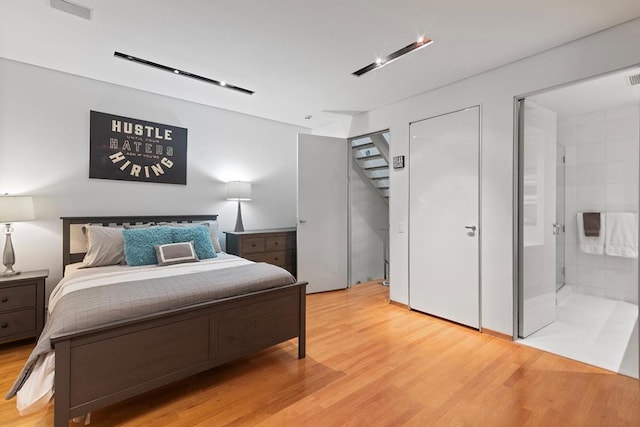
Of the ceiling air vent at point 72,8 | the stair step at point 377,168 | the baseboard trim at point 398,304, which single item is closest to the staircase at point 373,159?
the stair step at point 377,168

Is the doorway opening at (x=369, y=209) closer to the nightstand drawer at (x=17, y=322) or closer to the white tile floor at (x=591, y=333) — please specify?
the white tile floor at (x=591, y=333)

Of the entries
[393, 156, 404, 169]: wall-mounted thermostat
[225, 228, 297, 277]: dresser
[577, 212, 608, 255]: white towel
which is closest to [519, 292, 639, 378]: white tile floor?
[577, 212, 608, 255]: white towel

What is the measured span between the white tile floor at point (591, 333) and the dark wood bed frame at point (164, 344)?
2.27m

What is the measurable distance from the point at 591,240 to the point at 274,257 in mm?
4099

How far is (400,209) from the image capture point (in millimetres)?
3744

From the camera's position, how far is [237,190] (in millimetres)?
4055

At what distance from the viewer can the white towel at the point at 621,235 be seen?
3557mm

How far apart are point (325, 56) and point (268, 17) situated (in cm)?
68

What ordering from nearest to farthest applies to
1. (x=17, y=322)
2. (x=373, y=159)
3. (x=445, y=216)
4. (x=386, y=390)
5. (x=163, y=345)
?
1. (x=163, y=345)
2. (x=386, y=390)
3. (x=17, y=322)
4. (x=445, y=216)
5. (x=373, y=159)

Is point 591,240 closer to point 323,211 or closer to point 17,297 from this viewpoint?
point 323,211

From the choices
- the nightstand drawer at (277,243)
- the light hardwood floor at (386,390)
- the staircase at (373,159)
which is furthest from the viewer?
the staircase at (373,159)

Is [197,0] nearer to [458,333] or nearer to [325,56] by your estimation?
[325,56]

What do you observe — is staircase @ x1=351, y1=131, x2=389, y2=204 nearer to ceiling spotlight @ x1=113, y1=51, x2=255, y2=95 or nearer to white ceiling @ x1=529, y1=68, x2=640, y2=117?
ceiling spotlight @ x1=113, y1=51, x2=255, y2=95

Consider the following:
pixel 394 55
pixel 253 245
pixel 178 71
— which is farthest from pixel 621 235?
pixel 178 71
